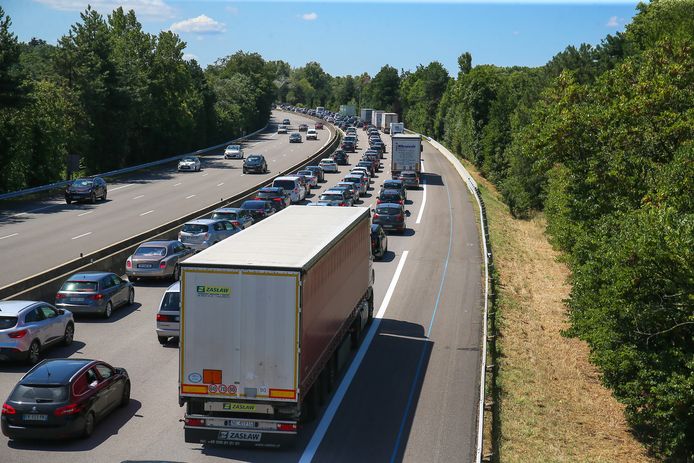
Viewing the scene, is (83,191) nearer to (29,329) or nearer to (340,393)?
(29,329)

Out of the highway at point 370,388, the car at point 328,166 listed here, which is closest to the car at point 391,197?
the highway at point 370,388

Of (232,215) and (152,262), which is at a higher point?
(232,215)

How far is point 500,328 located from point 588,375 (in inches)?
138

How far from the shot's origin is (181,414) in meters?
17.2

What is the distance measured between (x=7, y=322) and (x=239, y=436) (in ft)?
26.2

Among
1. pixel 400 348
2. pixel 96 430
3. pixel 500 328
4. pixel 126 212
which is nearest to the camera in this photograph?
pixel 96 430

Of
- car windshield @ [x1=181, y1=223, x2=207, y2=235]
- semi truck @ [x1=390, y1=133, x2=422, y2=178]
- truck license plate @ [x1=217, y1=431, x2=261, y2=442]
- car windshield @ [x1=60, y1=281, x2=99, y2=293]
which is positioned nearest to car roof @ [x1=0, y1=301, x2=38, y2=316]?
car windshield @ [x1=60, y1=281, x2=99, y2=293]

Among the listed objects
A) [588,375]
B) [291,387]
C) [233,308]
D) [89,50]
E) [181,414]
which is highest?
[89,50]

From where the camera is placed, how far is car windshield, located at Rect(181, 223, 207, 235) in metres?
34.5

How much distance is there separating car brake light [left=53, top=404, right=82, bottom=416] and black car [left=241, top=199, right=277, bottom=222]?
27.5 meters

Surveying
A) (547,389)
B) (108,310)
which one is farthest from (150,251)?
(547,389)

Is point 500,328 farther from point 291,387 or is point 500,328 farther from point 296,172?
point 296,172

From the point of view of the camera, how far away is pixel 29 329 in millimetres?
19922

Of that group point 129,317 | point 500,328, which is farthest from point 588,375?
point 129,317
